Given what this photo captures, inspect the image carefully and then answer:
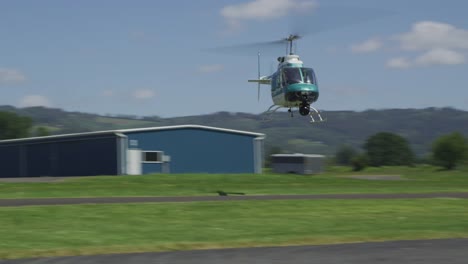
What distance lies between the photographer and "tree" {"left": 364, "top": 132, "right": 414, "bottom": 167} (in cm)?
12731

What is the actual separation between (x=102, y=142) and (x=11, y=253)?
42290 mm

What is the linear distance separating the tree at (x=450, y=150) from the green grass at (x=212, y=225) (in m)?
77.6

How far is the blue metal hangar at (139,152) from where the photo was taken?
2141 inches

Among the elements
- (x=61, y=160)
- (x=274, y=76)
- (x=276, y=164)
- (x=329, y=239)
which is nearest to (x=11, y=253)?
(x=329, y=239)

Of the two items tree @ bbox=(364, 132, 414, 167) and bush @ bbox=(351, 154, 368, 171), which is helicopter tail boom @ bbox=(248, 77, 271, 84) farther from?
tree @ bbox=(364, 132, 414, 167)

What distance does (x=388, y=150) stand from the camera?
130 m

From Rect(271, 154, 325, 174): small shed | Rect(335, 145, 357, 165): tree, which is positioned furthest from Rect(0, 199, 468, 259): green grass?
Rect(335, 145, 357, 165): tree

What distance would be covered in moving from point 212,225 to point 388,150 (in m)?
115

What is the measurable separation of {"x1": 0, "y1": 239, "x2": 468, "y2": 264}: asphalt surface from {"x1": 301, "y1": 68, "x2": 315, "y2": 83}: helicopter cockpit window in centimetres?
2289

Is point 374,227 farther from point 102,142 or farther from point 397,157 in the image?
point 397,157

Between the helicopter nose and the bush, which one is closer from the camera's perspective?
the helicopter nose

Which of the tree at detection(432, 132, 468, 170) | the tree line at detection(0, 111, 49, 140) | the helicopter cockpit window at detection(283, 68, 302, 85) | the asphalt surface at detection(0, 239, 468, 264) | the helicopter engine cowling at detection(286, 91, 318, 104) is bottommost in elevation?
the asphalt surface at detection(0, 239, 468, 264)

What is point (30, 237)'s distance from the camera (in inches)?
618

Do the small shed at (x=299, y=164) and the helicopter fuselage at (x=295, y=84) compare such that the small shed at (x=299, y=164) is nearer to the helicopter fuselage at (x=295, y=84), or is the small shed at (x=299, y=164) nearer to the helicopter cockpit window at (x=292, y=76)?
the helicopter fuselage at (x=295, y=84)
